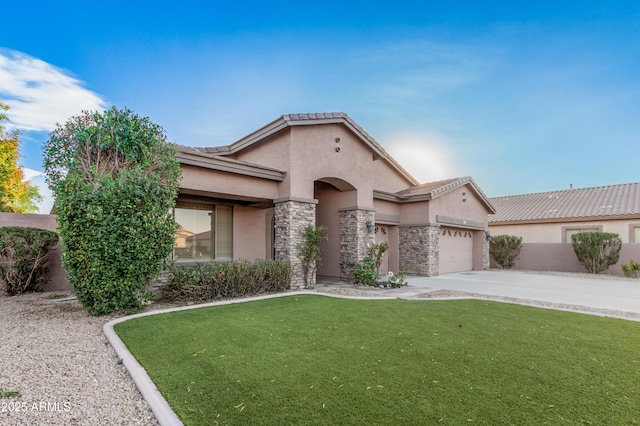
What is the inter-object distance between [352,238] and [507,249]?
13059 mm

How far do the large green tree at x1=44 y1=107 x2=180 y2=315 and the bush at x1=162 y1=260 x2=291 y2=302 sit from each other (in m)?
1.07

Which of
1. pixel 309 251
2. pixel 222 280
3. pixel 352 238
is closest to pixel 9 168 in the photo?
pixel 222 280

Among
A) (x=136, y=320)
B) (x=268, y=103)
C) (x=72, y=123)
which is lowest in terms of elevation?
(x=136, y=320)

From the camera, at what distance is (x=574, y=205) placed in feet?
71.8

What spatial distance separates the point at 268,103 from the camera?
14.5 meters

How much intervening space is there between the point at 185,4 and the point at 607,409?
1342cm

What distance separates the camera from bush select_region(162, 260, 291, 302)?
841cm

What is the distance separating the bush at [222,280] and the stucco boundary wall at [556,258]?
17168 mm

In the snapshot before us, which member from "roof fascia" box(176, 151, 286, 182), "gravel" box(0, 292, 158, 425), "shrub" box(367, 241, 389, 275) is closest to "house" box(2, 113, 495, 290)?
"roof fascia" box(176, 151, 286, 182)

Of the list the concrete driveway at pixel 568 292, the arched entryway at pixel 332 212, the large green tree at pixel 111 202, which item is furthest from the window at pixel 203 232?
the concrete driveway at pixel 568 292

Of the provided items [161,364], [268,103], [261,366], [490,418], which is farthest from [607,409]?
[268,103]

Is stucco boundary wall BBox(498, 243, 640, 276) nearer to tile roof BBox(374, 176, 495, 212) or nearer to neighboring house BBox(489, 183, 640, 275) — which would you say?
neighboring house BBox(489, 183, 640, 275)

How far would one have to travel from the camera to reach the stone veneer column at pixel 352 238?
41.5 ft

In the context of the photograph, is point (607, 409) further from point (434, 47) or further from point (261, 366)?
point (434, 47)
